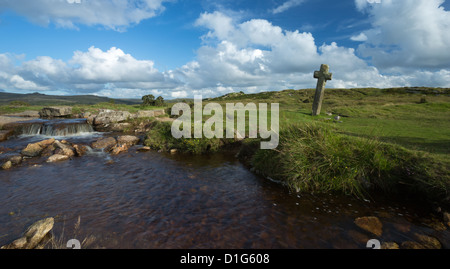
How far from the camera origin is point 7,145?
50.8 ft

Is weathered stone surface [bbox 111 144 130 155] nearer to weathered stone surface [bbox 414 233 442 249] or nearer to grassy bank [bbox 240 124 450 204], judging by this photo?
grassy bank [bbox 240 124 450 204]

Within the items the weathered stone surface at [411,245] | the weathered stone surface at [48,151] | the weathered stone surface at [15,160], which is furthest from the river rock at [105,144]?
the weathered stone surface at [411,245]

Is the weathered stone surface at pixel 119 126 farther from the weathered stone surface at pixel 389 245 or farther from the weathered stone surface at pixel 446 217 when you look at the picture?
the weathered stone surface at pixel 446 217

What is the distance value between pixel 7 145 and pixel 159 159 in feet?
41.7

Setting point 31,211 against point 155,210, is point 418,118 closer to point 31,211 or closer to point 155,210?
point 155,210

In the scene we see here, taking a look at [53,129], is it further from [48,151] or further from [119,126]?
[48,151]

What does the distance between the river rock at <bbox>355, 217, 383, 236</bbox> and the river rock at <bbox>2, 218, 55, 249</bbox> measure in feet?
27.6

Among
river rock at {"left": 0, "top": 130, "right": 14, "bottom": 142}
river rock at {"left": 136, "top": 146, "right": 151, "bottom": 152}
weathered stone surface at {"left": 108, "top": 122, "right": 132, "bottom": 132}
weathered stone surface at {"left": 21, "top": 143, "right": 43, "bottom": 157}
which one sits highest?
→ weathered stone surface at {"left": 108, "top": 122, "right": 132, "bottom": 132}

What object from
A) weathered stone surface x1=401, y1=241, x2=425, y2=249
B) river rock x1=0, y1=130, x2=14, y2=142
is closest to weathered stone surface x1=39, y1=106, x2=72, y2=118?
river rock x1=0, y1=130, x2=14, y2=142

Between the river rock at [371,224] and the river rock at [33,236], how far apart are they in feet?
27.6

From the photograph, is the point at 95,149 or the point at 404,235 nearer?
the point at 404,235

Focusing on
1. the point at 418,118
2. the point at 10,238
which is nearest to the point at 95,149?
the point at 10,238

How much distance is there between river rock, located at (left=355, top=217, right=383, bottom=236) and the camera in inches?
219

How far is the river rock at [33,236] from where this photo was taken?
4754mm
